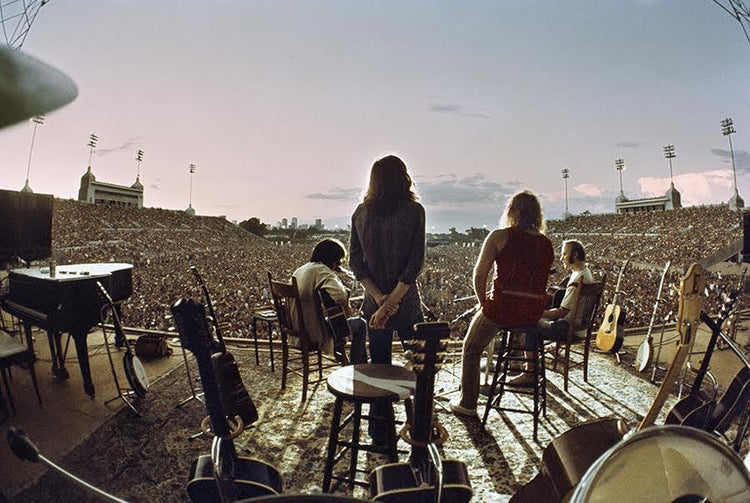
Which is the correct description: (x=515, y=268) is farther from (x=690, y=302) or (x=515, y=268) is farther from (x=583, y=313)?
(x=583, y=313)

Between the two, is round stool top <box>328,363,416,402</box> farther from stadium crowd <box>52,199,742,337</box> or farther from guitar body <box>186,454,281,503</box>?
stadium crowd <box>52,199,742,337</box>

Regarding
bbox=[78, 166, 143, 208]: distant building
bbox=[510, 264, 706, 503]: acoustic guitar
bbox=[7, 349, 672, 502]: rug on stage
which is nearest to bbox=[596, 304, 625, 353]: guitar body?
bbox=[7, 349, 672, 502]: rug on stage

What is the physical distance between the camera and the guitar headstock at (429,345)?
1.37m

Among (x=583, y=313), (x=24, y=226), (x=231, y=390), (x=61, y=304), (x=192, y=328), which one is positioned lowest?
(x=583, y=313)

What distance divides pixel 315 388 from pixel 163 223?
160 feet

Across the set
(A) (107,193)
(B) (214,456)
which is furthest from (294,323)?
(A) (107,193)

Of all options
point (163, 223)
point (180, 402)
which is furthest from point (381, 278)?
point (163, 223)

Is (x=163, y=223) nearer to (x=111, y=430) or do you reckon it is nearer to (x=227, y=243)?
(x=227, y=243)

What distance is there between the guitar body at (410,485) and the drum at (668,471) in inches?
30.2

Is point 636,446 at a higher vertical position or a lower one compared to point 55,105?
lower

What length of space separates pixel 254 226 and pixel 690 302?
242 ft

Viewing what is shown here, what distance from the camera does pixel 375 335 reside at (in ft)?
8.83

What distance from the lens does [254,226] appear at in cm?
7206

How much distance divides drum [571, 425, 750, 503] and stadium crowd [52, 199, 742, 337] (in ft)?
14.8
